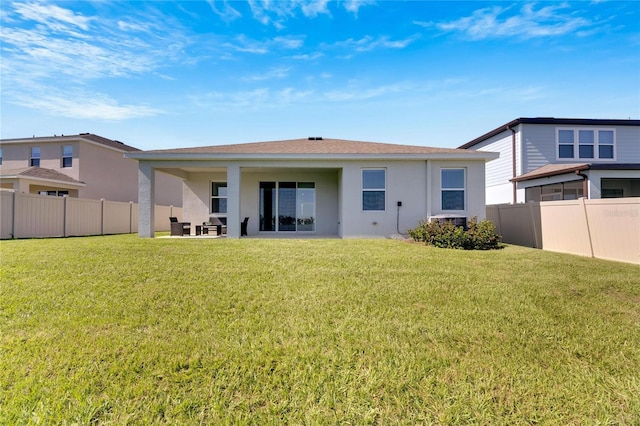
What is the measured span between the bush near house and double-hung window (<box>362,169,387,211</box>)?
2213 millimetres

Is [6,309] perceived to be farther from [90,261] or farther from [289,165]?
[289,165]

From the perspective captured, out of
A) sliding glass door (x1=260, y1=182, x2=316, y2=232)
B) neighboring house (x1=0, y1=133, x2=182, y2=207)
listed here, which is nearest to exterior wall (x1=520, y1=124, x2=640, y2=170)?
sliding glass door (x1=260, y1=182, x2=316, y2=232)

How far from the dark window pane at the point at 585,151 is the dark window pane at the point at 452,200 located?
389 inches

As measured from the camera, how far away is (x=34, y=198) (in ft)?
43.7

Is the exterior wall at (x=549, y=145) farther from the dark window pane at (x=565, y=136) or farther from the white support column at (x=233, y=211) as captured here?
the white support column at (x=233, y=211)

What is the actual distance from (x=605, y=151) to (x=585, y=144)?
1149 mm

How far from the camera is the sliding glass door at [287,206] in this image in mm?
15312

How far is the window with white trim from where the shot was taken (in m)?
17.2

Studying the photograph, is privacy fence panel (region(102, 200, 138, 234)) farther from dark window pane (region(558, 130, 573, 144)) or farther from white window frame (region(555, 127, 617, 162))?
dark window pane (region(558, 130, 573, 144))

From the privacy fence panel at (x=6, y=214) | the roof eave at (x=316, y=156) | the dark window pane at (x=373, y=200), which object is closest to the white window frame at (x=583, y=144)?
the roof eave at (x=316, y=156)

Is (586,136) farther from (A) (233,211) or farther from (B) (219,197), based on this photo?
(B) (219,197)

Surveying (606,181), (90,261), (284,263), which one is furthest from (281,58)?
(606,181)

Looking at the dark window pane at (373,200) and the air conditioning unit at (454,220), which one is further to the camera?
the dark window pane at (373,200)

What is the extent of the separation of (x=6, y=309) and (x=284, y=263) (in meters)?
4.57
